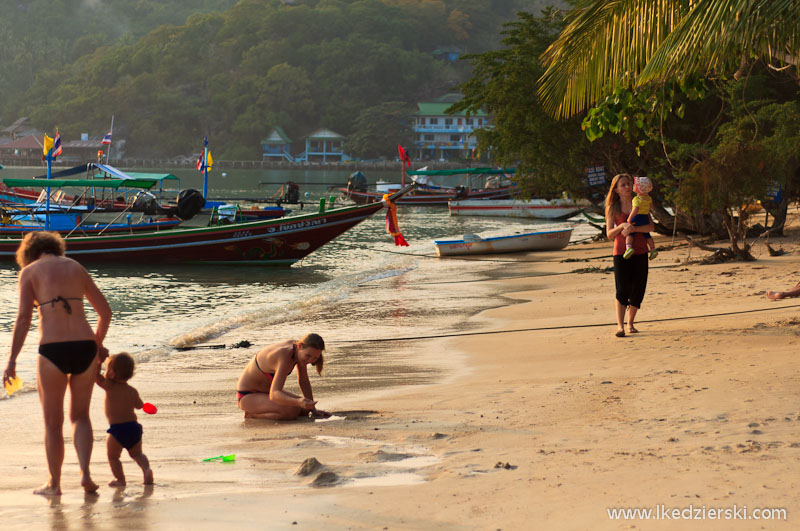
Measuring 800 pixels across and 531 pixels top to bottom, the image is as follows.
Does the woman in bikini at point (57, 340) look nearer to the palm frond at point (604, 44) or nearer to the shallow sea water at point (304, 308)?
the shallow sea water at point (304, 308)

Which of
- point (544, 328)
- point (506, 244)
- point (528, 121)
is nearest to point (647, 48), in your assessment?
point (544, 328)

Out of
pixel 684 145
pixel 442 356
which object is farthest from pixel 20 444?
pixel 684 145

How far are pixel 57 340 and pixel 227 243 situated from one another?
20.7 m

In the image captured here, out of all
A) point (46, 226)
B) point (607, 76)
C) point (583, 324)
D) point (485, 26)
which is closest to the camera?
point (607, 76)

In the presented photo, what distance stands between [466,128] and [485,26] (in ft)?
156

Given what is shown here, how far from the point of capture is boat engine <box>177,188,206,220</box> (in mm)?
27906

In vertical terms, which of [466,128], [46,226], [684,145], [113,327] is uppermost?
[466,128]

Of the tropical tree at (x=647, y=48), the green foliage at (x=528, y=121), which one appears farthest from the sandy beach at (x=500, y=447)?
the green foliage at (x=528, y=121)

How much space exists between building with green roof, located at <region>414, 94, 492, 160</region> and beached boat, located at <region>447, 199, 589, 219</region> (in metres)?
83.6

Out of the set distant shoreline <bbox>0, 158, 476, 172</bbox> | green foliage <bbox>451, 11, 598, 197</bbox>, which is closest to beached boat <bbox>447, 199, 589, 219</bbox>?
green foliage <bbox>451, 11, 598, 197</bbox>

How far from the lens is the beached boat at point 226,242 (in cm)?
2556

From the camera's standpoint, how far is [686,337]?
9.08 m

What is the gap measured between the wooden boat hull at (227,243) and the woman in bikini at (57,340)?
20096 mm

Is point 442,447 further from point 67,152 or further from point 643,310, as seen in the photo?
point 67,152
